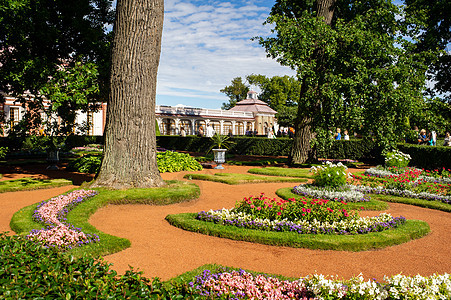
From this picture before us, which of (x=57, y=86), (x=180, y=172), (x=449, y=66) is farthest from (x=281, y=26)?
(x=449, y=66)

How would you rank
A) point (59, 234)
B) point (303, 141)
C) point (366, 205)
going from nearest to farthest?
1. point (59, 234)
2. point (366, 205)
3. point (303, 141)

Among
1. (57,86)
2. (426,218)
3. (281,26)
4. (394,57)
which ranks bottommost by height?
(426,218)

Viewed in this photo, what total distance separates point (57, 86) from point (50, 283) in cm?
784

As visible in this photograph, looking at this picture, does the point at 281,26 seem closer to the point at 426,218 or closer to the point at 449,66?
the point at 426,218

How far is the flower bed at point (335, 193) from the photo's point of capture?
26.0 ft

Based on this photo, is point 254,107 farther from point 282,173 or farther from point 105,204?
point 105,204

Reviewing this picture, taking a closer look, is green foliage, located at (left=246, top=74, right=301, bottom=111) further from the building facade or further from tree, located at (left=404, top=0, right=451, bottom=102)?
tree, located at (left=404, top=0, right=451, bottom=102)

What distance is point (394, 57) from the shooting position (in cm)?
1275

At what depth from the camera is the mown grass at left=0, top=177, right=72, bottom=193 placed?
859cm

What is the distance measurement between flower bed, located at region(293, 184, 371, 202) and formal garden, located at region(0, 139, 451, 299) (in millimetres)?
23

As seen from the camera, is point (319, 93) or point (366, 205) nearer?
point (366, 205)

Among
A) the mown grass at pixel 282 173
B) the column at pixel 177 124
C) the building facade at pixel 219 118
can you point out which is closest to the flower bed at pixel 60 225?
the mown grass at pixel 282 173

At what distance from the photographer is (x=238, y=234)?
17.0 feet

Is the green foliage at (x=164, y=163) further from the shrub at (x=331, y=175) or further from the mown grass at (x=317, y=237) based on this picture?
the mown grass at (x=317, y=237)
